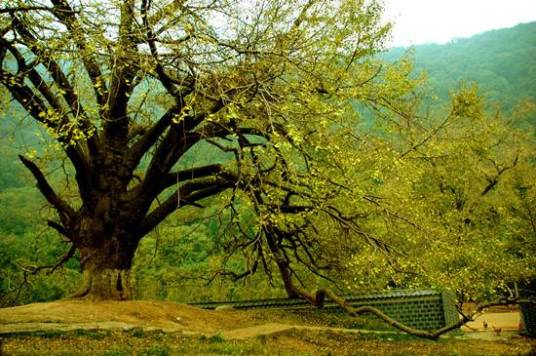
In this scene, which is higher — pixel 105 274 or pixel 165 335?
pixel 105 274

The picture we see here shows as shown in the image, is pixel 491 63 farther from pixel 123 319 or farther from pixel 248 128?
pixel 123 319

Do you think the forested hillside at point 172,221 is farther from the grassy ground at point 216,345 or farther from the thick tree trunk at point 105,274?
the grassy ground at point 216,345

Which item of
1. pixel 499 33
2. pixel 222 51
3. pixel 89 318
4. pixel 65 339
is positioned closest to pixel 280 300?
pixel 89 318

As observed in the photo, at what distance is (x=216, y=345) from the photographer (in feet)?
28.1

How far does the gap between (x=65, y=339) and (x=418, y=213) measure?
340 inches

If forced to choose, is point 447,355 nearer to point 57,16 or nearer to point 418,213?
point 418,213

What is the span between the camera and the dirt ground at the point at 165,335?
8.28 metres

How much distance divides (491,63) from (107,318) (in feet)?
237

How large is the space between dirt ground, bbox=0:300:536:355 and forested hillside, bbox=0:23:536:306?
2.75 metres

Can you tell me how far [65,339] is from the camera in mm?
8758

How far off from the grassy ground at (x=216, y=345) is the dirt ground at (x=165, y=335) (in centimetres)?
2

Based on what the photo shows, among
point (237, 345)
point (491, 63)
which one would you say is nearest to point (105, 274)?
point (237, 345)

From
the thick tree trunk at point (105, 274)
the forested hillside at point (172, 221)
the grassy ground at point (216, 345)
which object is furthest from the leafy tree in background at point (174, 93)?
the grassy ground at point (216, 345)

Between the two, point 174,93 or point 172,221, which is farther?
point 172,221
